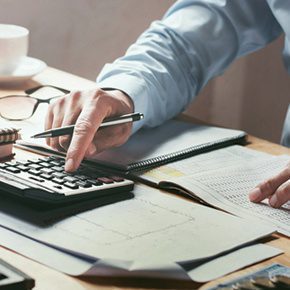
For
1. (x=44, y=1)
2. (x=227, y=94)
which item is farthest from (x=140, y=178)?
(x=227, y=94)

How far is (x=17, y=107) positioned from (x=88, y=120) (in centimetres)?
32

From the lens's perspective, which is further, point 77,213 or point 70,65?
point 70,65

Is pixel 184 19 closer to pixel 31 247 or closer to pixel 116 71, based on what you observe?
pixel 116 71

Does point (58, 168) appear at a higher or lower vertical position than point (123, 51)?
higher

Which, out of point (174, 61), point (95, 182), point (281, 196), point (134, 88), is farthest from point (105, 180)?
point (174, 61)

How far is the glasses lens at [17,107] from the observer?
1380 millimetres

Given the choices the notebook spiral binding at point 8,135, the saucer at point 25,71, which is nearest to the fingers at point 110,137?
the notebook spiral binding at point 8,135

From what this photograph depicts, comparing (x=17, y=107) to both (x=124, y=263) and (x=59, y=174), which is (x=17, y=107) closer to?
(x=59, y=174)

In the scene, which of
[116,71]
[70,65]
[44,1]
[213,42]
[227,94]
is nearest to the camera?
[116,71]

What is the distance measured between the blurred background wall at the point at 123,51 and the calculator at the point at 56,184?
1026mm

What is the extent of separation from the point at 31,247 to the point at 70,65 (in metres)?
1.35

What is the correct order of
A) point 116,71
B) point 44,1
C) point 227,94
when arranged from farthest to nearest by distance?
1. point 227,94
2. point 44,1
3. point 116,71

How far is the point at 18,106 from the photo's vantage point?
141cm

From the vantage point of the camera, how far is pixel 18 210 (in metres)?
0.92
